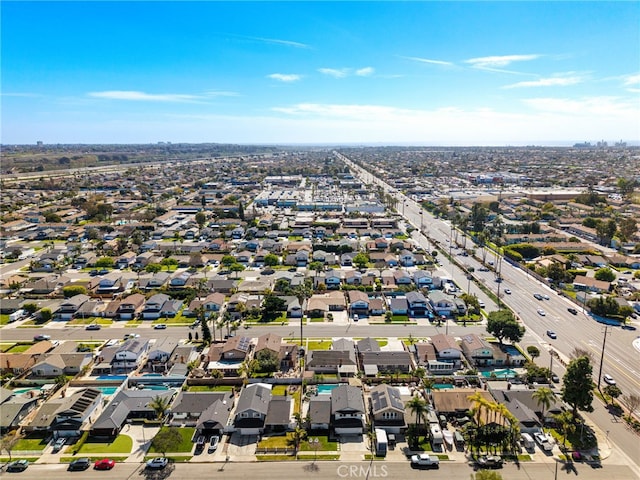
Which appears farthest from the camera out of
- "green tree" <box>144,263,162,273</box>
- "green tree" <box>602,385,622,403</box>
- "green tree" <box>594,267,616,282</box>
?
"green tree" <box>144,263,162,273</box>

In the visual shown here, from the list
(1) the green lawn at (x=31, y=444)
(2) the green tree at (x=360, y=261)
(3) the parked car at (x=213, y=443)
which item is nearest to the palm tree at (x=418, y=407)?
(3) the parked car at (x=213, y=443)

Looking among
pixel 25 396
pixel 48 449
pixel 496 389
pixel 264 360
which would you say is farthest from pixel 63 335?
pixel 496 389

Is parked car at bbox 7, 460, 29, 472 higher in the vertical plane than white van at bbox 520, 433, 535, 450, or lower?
lower

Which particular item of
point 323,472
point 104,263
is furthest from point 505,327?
point 104,263

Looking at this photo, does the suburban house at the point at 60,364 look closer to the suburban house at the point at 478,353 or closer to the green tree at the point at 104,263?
the green tree at the point at 104,263

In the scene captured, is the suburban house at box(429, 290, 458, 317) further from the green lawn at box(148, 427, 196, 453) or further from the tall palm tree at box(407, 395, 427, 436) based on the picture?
the green lawn at box(148, 427, 196, 453)

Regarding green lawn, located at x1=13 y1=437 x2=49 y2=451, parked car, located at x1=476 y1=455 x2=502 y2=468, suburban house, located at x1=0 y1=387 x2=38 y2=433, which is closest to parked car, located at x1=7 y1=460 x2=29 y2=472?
green lawn, located at x1=13 y1=437 x2=49 y2=451

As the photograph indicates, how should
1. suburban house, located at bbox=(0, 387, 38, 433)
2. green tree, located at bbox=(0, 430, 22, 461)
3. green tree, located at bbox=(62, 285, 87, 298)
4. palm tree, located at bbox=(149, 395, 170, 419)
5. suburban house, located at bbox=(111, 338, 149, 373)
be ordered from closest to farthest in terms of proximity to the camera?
green tree, located at bbox=(0, 430, 22, 461) < suburban house, located at bbox=(0, 387, 38, 433) < palm tree, located at bbox=(149, 395, 170, 419) < suburban house, located at bbox=(111, 338, 149, 373) < green tree, located at bbox=(62, 285, 87, 298)
